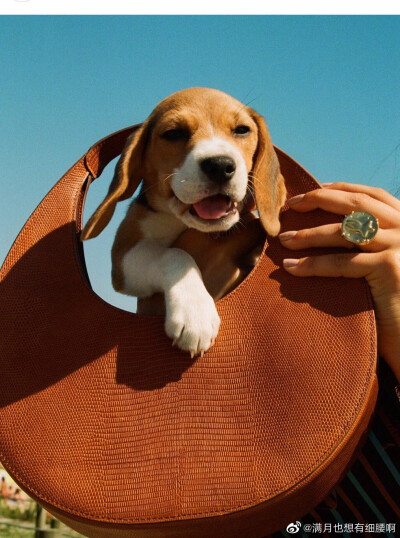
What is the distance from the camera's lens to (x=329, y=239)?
2.33 m

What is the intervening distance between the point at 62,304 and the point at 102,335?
0.28 metres

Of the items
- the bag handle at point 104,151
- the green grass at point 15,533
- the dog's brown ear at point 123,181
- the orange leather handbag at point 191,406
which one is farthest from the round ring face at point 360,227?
the green grass at point 15,533

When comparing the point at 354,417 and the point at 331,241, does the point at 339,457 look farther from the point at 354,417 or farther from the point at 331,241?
the point at 331,241

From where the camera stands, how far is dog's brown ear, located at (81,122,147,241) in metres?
2.69

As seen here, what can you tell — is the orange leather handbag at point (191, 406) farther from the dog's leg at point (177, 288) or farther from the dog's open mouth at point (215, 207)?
the dog's open mouth at point (215, 207)

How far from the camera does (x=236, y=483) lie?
1945 mm

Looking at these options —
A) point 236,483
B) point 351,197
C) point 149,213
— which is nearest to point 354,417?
point 236,483

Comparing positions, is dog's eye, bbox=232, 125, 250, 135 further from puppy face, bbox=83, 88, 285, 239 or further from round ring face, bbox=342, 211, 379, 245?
round ring face, bbox=342, 211, 379, 245

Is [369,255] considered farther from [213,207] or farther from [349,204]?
[213,207]

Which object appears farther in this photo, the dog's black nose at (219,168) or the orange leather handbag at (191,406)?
the dog's black nose at (219,168)

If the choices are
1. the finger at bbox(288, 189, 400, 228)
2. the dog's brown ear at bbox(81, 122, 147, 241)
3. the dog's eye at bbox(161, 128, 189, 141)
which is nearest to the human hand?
the finger at bbox(288, 189, 400, 228)

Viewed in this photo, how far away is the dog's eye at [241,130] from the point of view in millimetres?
3275

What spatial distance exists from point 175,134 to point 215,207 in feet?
2.10

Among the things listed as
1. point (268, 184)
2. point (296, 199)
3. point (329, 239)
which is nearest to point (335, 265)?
point (329, 239)
